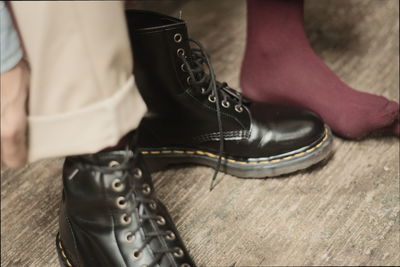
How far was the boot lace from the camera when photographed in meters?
0.74

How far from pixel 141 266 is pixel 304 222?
26cm

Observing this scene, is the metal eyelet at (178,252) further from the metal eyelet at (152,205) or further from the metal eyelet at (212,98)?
the metal eyelet at (212,98)

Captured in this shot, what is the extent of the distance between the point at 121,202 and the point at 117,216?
0.02 m

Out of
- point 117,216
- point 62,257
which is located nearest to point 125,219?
point 117,216

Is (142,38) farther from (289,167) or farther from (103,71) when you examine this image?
(289,167)

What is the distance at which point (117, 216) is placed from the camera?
62 centimetres

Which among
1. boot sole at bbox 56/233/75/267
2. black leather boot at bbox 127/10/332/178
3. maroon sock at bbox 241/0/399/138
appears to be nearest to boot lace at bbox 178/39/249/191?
A: black leather boot at bbox 127/10/332/178

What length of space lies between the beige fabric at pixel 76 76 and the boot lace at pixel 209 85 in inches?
7.8

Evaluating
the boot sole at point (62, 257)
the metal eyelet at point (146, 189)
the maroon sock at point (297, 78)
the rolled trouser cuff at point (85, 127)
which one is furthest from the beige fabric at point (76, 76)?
the maroon sock at point (297, 78)

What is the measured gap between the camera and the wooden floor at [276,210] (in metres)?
0.69

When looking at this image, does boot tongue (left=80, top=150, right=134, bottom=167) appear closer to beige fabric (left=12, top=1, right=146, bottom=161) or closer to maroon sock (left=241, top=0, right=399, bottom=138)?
beige fabric (left=12, top=1, right=146, bottom=161)

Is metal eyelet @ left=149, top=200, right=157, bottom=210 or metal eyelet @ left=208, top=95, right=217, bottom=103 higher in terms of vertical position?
metal eyelet @ left=208, top=95, right=217, bottom=103

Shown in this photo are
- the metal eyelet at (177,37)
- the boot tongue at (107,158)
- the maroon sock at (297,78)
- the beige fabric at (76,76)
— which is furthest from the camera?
the maroon sock at (297,78)

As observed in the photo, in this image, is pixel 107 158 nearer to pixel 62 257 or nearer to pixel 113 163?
pixel 113 163
